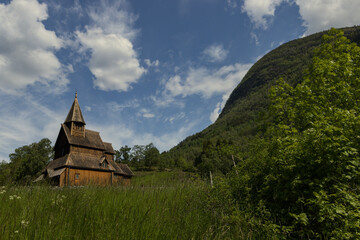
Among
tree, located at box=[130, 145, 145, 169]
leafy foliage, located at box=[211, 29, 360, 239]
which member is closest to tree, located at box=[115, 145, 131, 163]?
tree, located at box=[130, 145, 145, 169]

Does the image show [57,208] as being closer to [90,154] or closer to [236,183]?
[236,183]

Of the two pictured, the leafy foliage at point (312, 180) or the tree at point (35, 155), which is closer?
the leafy foliage at point (312, 180)

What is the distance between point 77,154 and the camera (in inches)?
1500

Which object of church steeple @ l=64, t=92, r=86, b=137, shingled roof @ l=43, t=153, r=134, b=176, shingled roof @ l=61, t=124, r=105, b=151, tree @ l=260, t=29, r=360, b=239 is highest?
church steeple @ l=64, t=92, r=86, b=137

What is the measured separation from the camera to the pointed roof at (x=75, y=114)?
4113 centimetres

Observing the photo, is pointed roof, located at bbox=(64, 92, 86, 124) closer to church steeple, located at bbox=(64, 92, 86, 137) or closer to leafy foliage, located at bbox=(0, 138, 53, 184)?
church steeple, located at bbox=(64, 92, 86, 137)

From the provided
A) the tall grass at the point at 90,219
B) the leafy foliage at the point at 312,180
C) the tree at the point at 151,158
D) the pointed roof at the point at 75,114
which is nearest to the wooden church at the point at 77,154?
the pointed roof at the point at 75,114

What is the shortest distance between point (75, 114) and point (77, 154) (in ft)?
27.5

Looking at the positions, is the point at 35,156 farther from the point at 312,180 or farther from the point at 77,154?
the point at 312,180

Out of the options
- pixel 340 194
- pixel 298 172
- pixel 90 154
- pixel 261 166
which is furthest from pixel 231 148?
pixel 90 154

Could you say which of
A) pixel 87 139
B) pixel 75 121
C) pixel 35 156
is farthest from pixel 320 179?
pixel 35 156

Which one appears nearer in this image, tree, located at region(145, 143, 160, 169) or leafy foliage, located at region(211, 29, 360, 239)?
leafy foliage, located at region(211, 29, 360, 239)

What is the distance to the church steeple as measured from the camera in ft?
134

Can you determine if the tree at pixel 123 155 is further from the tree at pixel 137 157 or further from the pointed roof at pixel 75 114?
the pointed roof at pixel 75 114
